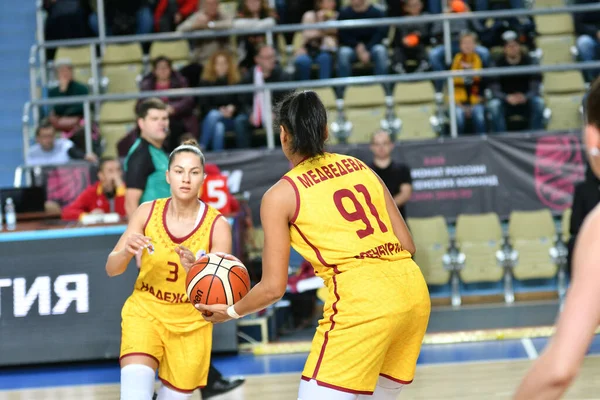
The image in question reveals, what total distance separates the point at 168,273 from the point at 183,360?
43 centimetres

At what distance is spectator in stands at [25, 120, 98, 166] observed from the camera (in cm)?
1020

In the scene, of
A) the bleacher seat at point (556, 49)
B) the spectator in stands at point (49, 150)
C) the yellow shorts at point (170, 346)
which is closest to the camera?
the yellow shorts at point (170, 346)

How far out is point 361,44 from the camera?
36.1 ft

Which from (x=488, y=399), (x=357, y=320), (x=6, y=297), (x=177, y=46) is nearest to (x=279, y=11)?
(x=177, y=46)

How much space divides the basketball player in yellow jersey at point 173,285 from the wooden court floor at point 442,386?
2.01 metres

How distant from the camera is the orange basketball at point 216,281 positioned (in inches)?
155

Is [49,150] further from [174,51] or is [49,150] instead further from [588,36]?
[588,36]

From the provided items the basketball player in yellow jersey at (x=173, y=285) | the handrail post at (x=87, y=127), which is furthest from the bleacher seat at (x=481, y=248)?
the basketball player in yellow jersey at (x=173, y=285)

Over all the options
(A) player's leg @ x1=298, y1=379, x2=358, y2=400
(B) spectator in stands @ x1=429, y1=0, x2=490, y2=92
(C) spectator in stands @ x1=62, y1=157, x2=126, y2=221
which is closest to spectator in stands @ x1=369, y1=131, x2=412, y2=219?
(B) spectator in stands @ x1=429, y1=0, x2=490, y2=92

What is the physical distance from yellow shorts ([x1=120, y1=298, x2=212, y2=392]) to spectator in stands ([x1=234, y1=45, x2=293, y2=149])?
588cm

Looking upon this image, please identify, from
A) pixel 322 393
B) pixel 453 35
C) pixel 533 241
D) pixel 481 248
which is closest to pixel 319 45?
pixel 453 35

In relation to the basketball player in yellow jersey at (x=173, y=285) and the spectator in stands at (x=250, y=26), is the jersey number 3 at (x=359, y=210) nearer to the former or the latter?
the basketball player in yellow jersey at (x=173, y=285)

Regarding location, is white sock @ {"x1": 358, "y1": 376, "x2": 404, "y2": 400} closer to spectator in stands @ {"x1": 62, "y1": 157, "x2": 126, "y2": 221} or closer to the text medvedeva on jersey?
the text medvedeva on jersey

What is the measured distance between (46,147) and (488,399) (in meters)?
6.06
